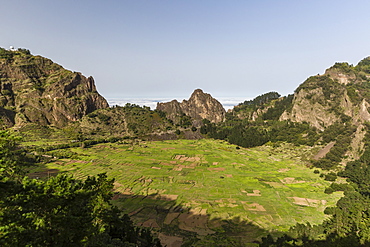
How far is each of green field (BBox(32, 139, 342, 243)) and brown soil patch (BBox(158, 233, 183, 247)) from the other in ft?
1.85

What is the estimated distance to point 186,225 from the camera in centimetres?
6594

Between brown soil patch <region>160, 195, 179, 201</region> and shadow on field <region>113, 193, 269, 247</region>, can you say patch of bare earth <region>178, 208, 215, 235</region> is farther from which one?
brown soil patch <region>160, 195, 179, 201</region>

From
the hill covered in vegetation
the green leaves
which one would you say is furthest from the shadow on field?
the green leaves

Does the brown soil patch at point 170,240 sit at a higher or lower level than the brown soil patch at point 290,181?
lower

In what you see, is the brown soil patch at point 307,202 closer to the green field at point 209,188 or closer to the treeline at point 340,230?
the green field at point 209,188

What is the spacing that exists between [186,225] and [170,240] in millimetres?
10046

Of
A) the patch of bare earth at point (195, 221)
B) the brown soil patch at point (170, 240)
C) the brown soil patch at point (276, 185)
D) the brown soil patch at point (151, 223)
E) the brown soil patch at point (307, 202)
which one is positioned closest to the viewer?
the brown soil patch at point (170, 240)

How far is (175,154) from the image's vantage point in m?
165

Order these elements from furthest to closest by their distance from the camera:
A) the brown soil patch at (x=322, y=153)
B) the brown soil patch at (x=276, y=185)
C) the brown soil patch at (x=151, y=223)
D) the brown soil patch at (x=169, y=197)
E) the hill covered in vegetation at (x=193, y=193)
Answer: the brown soil patch at (x=322, y=153), the brown soil patch at (x=276, y=185), the brown soil patch at (x=169, y=197), the brown soil patch at (x=151, y=223), the hill covered in vegetation at (x=193, y=193)

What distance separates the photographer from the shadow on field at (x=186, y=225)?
5672 cm

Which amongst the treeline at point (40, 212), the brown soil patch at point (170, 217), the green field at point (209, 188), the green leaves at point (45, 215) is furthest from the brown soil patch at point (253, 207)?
the green leaves at point (45, 215)

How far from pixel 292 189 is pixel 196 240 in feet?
213

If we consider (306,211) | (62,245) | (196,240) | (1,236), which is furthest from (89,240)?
(306,211)

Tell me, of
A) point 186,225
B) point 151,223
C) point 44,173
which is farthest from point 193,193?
point 44,173
